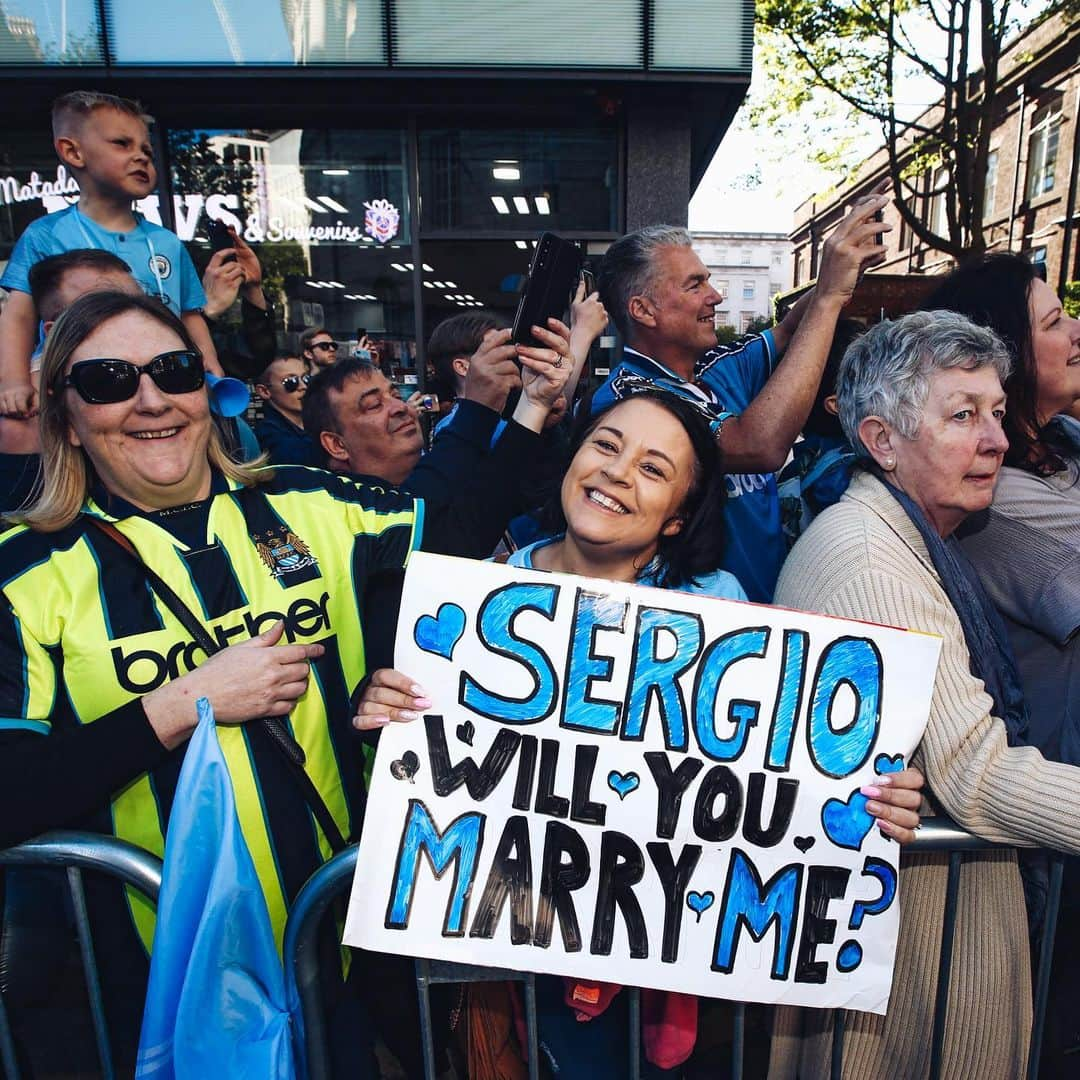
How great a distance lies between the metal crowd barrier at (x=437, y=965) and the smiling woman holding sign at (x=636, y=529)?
0.14 meters

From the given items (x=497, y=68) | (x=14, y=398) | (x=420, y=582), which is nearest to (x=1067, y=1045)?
(x=420, y=582)

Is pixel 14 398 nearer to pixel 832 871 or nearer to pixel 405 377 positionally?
pixel 832 871

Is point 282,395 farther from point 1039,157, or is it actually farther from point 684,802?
point 1039,157

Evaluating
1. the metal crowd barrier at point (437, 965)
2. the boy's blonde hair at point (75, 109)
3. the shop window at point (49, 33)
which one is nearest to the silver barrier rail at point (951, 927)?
the metal crowd barrier at point (437, 965)

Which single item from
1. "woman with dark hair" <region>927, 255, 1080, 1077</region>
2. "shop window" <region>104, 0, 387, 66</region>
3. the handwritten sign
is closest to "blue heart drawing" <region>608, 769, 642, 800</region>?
the handwritten sign

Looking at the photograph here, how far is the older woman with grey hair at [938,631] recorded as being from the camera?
4.80 feet

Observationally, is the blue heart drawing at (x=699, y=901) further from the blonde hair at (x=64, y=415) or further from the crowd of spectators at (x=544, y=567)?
the blonde hair at (x=64, y=415)

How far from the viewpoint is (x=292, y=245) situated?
25.4 ft

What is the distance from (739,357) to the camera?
2789 millimetres

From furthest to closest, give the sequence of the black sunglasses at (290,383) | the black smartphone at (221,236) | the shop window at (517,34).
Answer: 1. the shop window at (517,34)
2. the black sunglasses at (290,383)
3. the black smartphone at (221,236)

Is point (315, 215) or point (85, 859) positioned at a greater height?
point (315, 215)

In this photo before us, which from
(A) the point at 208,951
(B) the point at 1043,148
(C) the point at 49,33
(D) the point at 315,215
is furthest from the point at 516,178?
(B) the point at 1043,148

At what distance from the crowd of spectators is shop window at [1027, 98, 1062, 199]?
24905mm

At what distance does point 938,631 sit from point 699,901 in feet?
2.30
